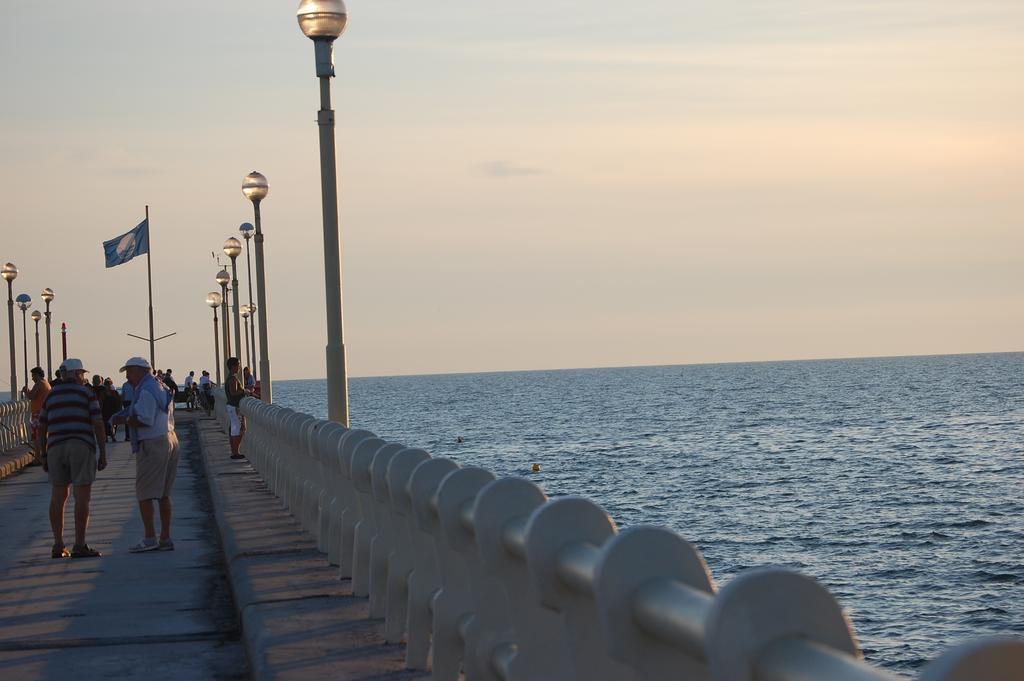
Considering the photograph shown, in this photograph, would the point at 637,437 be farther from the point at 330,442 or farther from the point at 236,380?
the point at 330,442

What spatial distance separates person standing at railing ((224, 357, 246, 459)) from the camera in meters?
24.5

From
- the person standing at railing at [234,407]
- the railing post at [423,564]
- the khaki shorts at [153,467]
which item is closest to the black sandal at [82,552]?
the khaki shorts at [153,467]

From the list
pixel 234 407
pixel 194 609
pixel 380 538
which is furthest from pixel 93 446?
pixel 234 407

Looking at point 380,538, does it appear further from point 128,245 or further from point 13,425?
point 128,245

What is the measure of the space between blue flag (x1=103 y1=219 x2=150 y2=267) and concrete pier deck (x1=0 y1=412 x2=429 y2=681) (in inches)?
1281

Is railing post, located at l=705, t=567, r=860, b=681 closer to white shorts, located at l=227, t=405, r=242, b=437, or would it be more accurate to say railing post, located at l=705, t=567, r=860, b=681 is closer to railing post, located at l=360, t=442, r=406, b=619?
railing post, located at l=360, t=442, r=406, b=619

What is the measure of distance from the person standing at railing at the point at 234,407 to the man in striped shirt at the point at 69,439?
10.3m

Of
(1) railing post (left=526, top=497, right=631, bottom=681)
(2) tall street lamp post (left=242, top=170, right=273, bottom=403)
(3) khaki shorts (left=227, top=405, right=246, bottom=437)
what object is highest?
(2) tall street lamp post (left=242, top=170, right=273, bottom=403)

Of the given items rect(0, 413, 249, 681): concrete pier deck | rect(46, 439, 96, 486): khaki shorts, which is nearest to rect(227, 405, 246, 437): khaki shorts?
rect(0, 413, 249, 681): concrete pier deck

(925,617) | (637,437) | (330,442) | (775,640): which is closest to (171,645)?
(330,442)

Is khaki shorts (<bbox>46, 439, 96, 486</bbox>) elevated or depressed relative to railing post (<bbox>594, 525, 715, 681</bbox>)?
depressed

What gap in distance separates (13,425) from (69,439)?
23550 mm

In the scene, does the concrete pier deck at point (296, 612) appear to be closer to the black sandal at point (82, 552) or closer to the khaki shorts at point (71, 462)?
the black sandal at point (82, 552)

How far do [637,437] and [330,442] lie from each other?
84.6 meters
